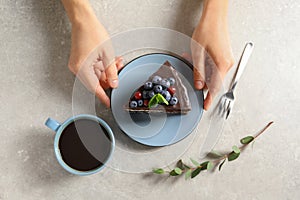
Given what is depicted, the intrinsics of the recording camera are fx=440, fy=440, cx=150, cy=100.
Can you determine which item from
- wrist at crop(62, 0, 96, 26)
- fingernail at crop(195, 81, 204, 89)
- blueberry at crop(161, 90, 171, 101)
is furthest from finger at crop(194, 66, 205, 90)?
wrist at crop(62, 0, 96, 26)

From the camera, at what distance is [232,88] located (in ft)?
4.39

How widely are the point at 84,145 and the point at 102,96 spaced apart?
0.49 ft

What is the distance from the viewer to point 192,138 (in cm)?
132

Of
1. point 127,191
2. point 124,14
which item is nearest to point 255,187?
point 127,191

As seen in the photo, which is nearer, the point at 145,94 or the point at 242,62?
the point at 145,94

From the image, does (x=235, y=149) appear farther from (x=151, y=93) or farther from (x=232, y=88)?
(x=151, y=93)

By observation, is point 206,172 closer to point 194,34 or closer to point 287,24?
point 194,34

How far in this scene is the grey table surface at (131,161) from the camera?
1.32m

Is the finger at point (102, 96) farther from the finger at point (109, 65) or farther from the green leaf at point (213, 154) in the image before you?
the green leaf at point (213, 154)

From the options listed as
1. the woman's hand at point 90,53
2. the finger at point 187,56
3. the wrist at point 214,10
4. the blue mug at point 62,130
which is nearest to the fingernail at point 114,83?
the woman's hand at point 90,53

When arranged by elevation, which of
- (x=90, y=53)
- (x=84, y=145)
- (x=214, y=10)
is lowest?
(x=84, y=145)

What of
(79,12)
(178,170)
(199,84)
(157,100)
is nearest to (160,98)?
(157,100)

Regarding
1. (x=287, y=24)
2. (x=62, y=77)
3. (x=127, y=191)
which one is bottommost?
(x=127, y=191)

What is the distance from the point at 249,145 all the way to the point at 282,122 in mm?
129
